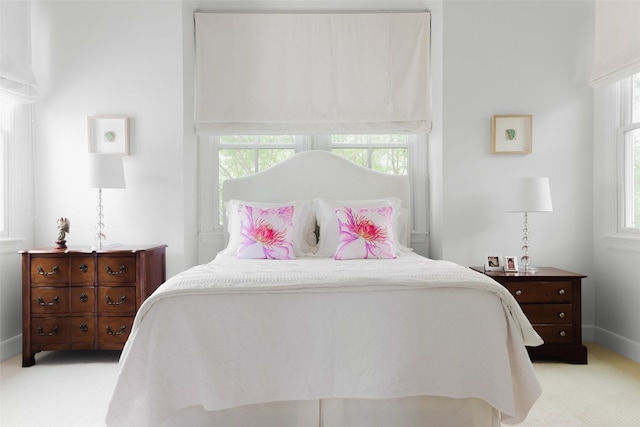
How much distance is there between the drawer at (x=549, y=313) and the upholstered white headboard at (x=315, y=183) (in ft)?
4.03

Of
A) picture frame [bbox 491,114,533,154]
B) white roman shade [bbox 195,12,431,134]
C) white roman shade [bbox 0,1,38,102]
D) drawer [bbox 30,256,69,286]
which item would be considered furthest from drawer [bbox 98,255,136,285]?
picture frame [bbox 491,114,533,154]

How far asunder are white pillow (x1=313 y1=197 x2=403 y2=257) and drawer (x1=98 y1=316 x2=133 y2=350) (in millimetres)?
1425

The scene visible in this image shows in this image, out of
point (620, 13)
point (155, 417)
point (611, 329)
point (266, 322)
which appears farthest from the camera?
point (611, 329)

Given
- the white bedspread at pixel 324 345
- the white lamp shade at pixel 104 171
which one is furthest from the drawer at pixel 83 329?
the white bedspread at pixel 324 345

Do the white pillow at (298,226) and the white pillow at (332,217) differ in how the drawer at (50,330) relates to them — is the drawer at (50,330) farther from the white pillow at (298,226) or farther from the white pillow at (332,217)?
the white pillow at (332,217)

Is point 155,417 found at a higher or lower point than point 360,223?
lower

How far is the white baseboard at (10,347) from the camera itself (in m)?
3.24

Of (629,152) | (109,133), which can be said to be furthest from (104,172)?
(629,152)

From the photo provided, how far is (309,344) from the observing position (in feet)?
6.30

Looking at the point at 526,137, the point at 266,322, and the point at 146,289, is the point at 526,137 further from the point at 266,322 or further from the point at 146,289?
the point at 146,289

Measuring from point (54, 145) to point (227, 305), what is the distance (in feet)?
8.48

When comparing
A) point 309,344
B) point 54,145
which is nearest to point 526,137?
point 309,344

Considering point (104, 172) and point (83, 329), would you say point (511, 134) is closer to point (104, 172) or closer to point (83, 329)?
point (104, 172)

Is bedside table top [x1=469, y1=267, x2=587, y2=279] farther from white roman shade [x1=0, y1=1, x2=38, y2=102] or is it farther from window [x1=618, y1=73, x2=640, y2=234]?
white roman shade [x1=0, y1=1, x2=38, y2=102]
